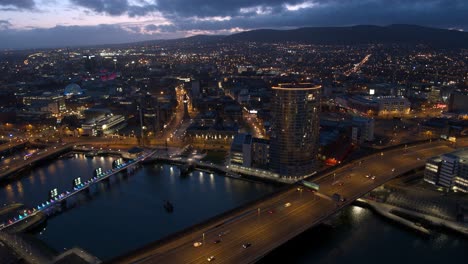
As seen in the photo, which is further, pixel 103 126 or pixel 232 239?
pixel 103 126

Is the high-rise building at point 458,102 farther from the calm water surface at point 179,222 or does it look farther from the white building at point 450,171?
the calm water surface at point 179,222

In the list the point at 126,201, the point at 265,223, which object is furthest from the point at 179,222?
the point at 265,223

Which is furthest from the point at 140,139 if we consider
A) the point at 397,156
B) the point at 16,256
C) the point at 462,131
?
the point at 462,131

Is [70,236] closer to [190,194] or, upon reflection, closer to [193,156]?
[190,194]

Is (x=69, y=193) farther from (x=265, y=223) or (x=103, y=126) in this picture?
(x=103, y=126)

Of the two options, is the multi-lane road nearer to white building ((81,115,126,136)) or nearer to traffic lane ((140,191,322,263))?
traffic lane ((140,191,322,263))

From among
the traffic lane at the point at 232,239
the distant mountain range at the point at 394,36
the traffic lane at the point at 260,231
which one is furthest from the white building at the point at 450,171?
the distant mountain range at the point at 394,36

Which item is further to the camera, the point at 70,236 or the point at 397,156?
the point at 397,156
